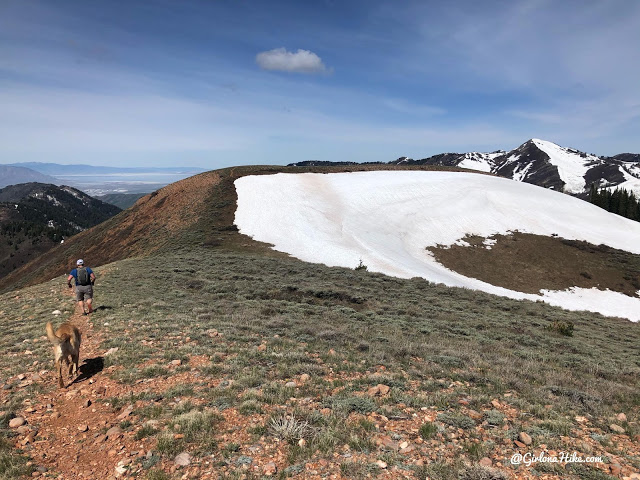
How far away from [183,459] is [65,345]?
5.22 meters

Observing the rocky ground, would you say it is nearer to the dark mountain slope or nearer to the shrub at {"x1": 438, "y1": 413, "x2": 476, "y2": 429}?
the shrub at {"x1": 438, "y1": 413, "x2": 476, "y2": 429}

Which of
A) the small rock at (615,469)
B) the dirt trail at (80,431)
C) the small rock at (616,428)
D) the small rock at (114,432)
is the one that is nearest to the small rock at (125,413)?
the dirt trail at (80,431)

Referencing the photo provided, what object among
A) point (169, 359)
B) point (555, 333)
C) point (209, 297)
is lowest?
point (555, 333)

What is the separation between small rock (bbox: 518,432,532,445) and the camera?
6086 millimetres

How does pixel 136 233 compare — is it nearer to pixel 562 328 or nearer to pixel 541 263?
pixel 562 328

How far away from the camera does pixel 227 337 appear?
11.7 m

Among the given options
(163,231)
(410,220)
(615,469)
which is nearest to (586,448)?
(615,469)

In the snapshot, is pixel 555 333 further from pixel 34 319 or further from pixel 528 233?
pixel 528 233

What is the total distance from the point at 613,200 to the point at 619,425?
13103cm

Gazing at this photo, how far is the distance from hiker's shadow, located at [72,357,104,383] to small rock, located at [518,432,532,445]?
33.7 feet

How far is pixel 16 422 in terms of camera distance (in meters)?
6.57

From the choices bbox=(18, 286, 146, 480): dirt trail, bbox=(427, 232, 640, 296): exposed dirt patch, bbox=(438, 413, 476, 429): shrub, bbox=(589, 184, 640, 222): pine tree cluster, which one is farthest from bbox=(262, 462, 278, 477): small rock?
bbox=(589, 184, 640, 222): pine tree cluster

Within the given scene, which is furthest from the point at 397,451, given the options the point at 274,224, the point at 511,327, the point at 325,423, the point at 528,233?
the point at 528,233

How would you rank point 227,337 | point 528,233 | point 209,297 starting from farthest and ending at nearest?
1. point 528,233
2. point 209,297
3. point 227,337
